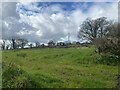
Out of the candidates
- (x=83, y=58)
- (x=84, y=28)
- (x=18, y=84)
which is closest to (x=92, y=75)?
(x=18, y=84)

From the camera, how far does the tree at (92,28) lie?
70.8 metres

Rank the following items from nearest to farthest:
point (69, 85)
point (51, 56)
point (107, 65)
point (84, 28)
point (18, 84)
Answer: point (18, 84) < point (69, 85) < point (107, 65) < point (51, 56) < point (84, 28)

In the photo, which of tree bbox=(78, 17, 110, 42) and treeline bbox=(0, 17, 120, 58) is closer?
treeline bbox=(0, 17, 120, 58)

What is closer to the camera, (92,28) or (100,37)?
(100,37)

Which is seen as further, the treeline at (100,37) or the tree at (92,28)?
the tree at (92,28)

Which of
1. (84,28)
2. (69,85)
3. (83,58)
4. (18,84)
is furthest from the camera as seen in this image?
(84,28)

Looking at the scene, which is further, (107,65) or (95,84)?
(107,65)

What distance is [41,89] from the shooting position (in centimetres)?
1616

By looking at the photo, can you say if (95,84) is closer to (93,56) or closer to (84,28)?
(93,56)

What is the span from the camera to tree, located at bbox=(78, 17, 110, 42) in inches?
2788

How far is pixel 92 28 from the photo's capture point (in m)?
72.1

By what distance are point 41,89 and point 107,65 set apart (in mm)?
13582

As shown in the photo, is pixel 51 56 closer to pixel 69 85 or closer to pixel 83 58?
pixel 83 58

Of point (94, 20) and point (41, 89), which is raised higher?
point (94, 20)
